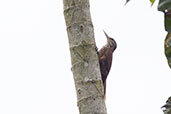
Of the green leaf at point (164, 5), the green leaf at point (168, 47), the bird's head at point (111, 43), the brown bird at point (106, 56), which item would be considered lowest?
the green leaf at point (168, 47)

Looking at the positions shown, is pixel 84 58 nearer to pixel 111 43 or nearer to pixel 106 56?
pixel 106 56

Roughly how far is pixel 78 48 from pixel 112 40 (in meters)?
2.72

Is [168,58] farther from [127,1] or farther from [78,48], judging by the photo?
[78,48]

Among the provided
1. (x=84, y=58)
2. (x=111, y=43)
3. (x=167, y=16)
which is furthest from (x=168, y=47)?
(x=111, y=43)

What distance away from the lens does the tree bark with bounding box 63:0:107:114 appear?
89.0 inches

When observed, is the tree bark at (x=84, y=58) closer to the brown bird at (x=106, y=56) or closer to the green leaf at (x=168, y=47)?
the green leaf at (x=168, y=47)

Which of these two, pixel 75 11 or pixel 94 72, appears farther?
pixel 75 11

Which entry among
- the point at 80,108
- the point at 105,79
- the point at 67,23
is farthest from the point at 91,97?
the point at 105,79

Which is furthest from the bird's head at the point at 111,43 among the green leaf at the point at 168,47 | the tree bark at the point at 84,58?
the green leaf at the point at 168,47

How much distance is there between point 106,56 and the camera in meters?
4.59

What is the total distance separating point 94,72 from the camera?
7.75ft

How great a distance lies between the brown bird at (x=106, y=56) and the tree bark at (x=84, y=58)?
1.86 m

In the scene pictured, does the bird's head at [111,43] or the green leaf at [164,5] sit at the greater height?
the bird's head at [111,43]

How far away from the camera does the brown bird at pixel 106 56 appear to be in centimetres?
438
